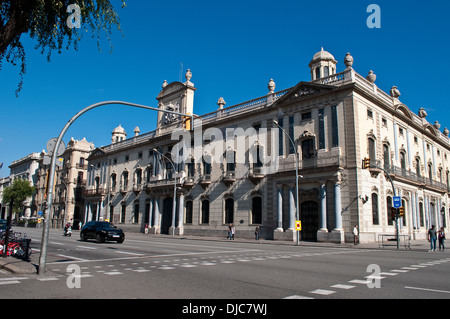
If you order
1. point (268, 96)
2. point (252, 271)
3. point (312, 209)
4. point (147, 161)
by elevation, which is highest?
point (268, 96)

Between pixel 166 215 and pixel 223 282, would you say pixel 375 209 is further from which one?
pixel 166 215

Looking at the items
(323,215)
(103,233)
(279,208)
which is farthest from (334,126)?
(103,233)

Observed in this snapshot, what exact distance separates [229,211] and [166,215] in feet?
37.6

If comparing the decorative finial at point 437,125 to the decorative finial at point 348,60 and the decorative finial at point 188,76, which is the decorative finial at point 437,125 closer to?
the decorative finial at point 348,60

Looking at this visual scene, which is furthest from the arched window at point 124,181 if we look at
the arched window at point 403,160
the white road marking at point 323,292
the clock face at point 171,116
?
the white road marking at point 323,292

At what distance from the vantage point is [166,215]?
4538 centimetres

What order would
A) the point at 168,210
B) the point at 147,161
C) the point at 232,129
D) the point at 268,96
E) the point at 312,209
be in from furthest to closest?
the point at 147,161
the point at 168,210
the point at 232,129
the point at 268,96
the point at 312,209

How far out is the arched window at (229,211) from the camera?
36969 mm

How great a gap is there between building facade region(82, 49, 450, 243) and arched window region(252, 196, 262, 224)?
10cm

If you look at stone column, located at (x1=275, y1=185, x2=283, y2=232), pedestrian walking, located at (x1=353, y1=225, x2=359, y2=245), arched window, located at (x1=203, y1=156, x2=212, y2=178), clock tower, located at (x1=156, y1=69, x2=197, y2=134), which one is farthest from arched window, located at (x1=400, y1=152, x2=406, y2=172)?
clock tower, located at (x1=156, y1=69, x2=197, y2=134)

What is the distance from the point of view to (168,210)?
45.1 meters

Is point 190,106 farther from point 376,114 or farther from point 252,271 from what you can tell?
point 252,271

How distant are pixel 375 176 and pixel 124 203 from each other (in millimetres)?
36560
